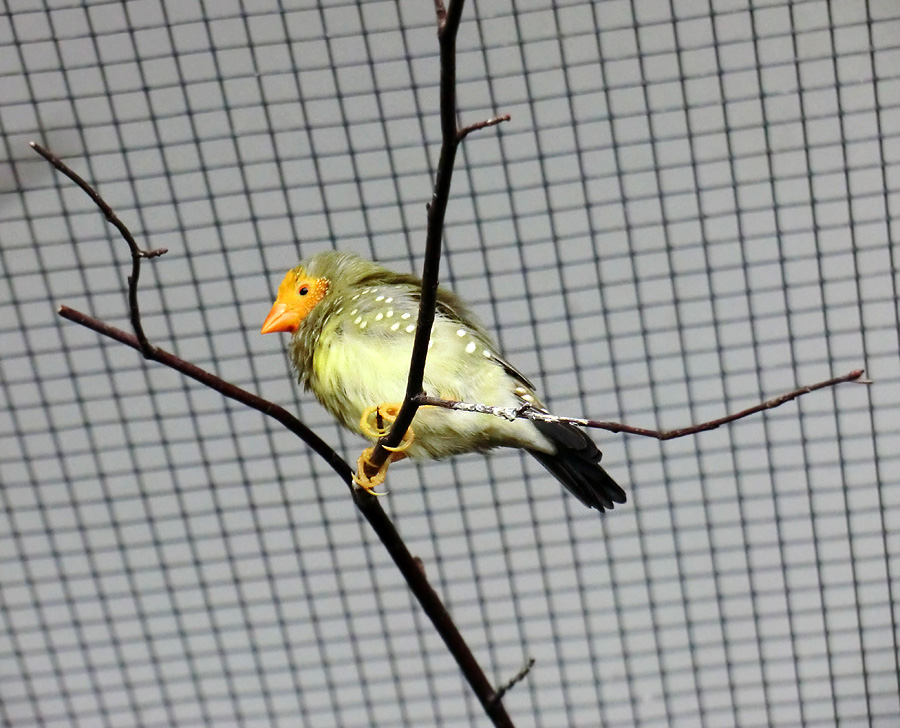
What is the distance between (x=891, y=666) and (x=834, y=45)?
3.10 ft

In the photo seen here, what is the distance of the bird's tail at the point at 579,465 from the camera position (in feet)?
2.40

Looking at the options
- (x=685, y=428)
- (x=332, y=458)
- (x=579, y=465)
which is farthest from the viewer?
(x=579, y=465)

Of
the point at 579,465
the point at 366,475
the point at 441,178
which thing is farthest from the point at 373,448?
the point at 441,178

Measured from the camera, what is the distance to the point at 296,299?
877mm

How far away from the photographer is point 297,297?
878mm

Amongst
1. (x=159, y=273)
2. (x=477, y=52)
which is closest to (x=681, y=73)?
(x=477, y=52)

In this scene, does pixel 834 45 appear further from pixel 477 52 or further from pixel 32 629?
pixel 32 629

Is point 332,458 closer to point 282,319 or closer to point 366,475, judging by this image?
point 366,475

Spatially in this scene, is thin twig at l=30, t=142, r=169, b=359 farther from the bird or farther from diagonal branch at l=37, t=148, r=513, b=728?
the bird

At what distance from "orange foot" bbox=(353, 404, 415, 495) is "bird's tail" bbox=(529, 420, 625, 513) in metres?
0.12

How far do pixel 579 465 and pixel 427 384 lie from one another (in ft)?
0.50

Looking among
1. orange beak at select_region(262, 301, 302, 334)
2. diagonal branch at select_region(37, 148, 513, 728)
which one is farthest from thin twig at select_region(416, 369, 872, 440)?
orange beak at select_region(262, 301, 302, 334)

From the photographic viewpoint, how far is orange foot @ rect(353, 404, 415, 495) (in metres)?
0.70

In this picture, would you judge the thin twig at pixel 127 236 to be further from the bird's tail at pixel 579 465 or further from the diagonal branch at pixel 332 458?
the bird's tail at pixel 579 465
